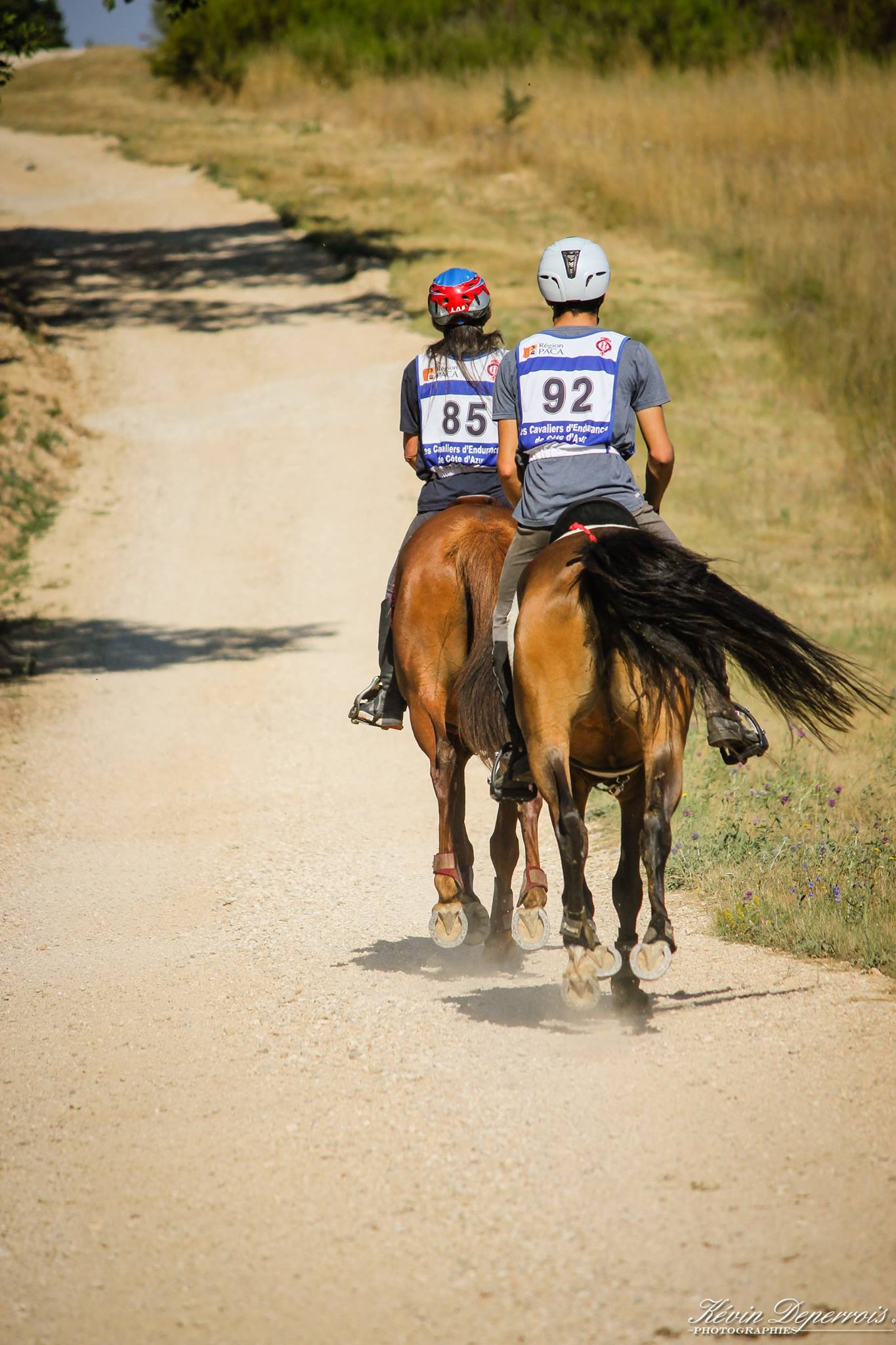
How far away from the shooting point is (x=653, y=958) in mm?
4676

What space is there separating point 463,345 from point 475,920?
264cm

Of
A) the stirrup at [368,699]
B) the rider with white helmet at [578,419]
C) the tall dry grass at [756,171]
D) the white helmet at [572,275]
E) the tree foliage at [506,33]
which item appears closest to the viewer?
the rider with white helmet at [578,419]

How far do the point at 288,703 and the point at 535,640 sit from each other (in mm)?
6756

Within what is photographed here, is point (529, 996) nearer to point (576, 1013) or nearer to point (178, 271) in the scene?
point (576, 1013)

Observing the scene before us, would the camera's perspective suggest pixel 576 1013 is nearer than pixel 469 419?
Yes

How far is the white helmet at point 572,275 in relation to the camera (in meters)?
5.29

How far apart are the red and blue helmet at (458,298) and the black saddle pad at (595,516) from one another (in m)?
1.56

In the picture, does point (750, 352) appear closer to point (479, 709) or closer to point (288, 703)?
point (288, 703)

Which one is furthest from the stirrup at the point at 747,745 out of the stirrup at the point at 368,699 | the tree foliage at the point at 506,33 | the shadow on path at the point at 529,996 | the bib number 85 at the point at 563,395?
the tree foliage at the point at 506,33

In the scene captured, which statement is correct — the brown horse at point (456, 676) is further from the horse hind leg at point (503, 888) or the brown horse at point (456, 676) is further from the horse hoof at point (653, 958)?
the horse hoof at point (653, 958)

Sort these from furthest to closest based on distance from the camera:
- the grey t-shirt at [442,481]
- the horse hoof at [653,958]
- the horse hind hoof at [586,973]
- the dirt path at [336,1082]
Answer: the grey t-shirt at [442,481] → the horse hind hoof at [586,973] → the horse hoof at [653,958] → the dirt path at [336,1082]

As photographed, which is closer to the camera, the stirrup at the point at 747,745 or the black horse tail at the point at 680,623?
the black horse tail at the point at 680,623

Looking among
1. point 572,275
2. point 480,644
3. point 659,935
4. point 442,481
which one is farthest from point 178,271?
point 659,935

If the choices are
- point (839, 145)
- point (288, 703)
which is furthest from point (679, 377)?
point (288, 703)
